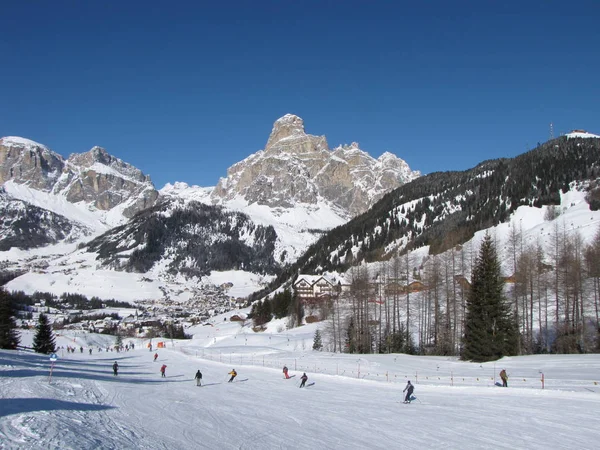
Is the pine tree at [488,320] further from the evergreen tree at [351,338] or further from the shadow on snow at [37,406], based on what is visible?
the shadow on snow at [37,406]

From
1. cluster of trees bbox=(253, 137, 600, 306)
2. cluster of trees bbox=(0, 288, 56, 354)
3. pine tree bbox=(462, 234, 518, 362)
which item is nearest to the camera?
pine tree bbox=(462, 234, 518, 362)

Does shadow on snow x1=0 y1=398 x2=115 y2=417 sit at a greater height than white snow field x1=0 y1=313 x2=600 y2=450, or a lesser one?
greater

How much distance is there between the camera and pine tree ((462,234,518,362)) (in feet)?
135

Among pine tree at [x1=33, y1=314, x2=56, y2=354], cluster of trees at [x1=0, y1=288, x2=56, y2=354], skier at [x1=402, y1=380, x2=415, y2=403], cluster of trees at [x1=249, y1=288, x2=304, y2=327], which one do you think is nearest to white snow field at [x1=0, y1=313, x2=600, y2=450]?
skier at [x1=402, y1=380, x2=415, y2=403]

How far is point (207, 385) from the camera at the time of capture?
37.6 meters

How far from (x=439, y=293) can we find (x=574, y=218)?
7036 cm

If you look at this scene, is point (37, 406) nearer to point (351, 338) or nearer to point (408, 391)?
point (408, 391)

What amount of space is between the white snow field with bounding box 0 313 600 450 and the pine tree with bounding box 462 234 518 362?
6.92 feet

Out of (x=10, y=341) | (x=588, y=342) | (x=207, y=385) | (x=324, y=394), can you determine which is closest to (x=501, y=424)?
(x=324, y=394)

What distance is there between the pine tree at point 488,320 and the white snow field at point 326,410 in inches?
83.0

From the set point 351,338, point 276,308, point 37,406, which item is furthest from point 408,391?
point 276,308

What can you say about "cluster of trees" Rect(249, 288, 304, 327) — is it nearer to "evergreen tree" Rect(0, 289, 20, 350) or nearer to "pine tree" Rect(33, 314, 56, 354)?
"pine tree" Rect(33, 314, 56, 354)

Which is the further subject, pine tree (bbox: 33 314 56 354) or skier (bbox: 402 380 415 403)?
pine tree (bbox: 33 314 56 354)

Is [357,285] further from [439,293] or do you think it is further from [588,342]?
[588,342]
